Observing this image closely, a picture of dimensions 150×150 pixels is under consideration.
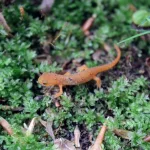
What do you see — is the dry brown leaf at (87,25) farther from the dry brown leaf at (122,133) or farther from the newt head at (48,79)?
the dry brown leaf at (122,133)

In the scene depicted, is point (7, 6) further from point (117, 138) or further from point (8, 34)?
point (117, 138)

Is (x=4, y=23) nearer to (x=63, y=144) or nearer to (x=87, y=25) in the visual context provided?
(x=87, y=25)

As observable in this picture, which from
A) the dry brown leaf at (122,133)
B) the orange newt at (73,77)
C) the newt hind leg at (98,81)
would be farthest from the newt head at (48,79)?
the dry brown leaf at (122,133)

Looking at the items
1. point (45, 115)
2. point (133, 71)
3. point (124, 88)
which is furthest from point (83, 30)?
point (45, 115)

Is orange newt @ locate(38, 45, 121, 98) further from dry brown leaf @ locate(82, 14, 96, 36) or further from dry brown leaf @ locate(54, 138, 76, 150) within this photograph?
dry brown leaf @ locate(82, 14, 96, 36)

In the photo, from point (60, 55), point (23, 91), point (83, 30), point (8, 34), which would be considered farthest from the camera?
point (83, 30)

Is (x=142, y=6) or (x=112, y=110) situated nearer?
(x=112, y=110)

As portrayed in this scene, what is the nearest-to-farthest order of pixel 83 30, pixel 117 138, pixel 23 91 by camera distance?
pixel 117 138
pixel 23 91
pixel 83 30

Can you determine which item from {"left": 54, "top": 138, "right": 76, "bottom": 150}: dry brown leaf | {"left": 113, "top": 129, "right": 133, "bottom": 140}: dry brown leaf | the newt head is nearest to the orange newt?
the newt head
